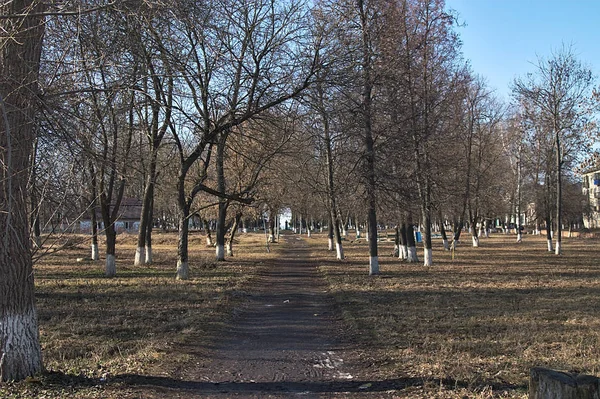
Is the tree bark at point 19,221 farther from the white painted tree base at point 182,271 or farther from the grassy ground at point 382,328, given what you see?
the white painted tree base at point 182,271

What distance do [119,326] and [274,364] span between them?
13.2 ft

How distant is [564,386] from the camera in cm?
353

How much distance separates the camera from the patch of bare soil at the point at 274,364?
5.92 m

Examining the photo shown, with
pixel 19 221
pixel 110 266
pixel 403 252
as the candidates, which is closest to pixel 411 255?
pixel 403 252

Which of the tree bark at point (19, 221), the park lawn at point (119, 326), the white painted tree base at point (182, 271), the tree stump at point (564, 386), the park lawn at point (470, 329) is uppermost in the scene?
the tree bark at point (19, 221)

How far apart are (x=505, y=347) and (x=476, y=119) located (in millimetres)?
30061

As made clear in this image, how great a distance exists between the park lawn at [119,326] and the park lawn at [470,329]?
8.97 ft

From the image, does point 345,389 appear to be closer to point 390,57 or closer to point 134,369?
point 134,369

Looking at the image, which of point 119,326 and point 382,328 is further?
point 119,326

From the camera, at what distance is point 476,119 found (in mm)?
35688

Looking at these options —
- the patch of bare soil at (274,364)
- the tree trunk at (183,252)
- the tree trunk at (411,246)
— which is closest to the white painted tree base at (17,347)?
the patch of bare soil at (274,364)

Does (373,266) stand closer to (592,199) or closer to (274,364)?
(274,364)

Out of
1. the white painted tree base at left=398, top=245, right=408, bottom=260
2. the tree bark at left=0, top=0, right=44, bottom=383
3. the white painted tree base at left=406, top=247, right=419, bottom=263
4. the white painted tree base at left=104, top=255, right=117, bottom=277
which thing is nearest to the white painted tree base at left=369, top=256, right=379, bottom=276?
the white painted tree base at left=406, top=247, right=419, bottom=263

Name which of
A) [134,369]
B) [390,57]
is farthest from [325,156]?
[134,369]
